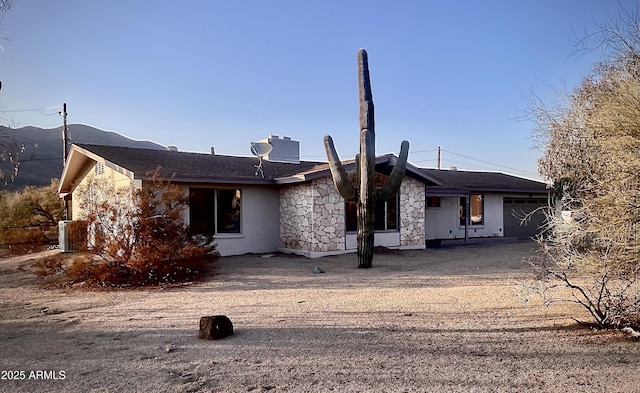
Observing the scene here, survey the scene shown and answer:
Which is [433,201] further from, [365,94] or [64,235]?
[64,235]

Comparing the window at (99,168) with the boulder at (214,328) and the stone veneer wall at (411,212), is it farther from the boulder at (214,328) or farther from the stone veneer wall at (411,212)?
the boulder at (214,328)

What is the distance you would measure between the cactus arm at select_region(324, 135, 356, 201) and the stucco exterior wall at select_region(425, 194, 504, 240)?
855 cm

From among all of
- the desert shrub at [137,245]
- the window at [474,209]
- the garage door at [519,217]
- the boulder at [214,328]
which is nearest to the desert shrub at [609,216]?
the boulder at [214,328]

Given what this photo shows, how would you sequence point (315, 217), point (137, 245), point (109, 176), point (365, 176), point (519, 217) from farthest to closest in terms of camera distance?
point (519, 217)
point (109, 176)
point (315, 217)
point (365, 176)
point (137, 245)

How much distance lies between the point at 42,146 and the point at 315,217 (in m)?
64.5

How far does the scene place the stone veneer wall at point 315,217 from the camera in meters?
14.0

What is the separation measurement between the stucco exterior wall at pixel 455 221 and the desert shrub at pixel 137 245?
39.1 ft

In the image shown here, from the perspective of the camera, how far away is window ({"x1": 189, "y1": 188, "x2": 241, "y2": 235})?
13789 mm

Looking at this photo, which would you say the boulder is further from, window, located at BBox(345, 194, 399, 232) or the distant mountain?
window, located at BBox(345, 194, 399, 232)

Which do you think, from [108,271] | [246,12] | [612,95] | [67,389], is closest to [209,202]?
[108,271]

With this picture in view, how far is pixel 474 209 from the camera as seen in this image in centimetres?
2138

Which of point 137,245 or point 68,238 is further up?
point 137,245

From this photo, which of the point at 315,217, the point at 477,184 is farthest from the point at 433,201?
the point at 315,217

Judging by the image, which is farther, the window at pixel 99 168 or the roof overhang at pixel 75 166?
the window at pixel 99 168
